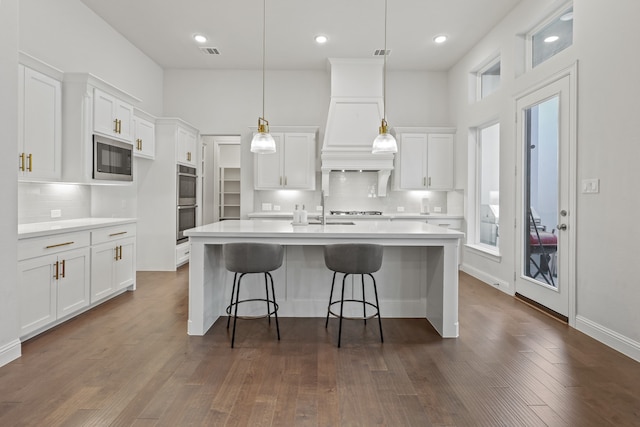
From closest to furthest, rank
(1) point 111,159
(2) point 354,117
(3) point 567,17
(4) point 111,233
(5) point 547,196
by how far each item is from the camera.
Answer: (3) point 567,17 < (5) point 547,196 < (4) point 111,233 < (1) point 111,159 < (2) point 354,117

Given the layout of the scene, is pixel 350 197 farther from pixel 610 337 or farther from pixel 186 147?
pixel 610 337

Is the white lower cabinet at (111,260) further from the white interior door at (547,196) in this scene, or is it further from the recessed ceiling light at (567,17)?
the recessed ceiling light at (567,17)

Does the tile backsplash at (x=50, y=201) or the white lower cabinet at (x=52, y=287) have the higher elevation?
the tile backsplash at (x=50, y=201)

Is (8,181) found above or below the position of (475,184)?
below

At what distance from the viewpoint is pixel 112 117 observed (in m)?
4.23

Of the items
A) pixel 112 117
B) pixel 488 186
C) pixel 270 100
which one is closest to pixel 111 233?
pixel 112 117

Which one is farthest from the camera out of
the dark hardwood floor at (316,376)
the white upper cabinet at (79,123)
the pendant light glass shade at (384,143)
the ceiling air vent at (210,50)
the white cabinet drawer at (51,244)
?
the ceiling air vent at (210,50)

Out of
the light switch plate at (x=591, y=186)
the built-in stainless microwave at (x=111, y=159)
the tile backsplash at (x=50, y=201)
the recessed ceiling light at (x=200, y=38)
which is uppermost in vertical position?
the recessed ceiling light at (x=200, y=38)

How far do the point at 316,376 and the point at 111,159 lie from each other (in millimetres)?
3438

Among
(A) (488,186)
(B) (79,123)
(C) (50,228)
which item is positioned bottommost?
(C) (50,228)

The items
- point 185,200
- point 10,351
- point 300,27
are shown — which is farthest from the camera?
point 185,200

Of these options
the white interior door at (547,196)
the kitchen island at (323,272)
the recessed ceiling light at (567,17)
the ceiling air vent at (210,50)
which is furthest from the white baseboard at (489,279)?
the ceiling air vent at (210,50)

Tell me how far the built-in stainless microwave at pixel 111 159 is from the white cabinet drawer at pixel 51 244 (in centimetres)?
76

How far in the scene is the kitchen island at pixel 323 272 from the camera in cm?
309
